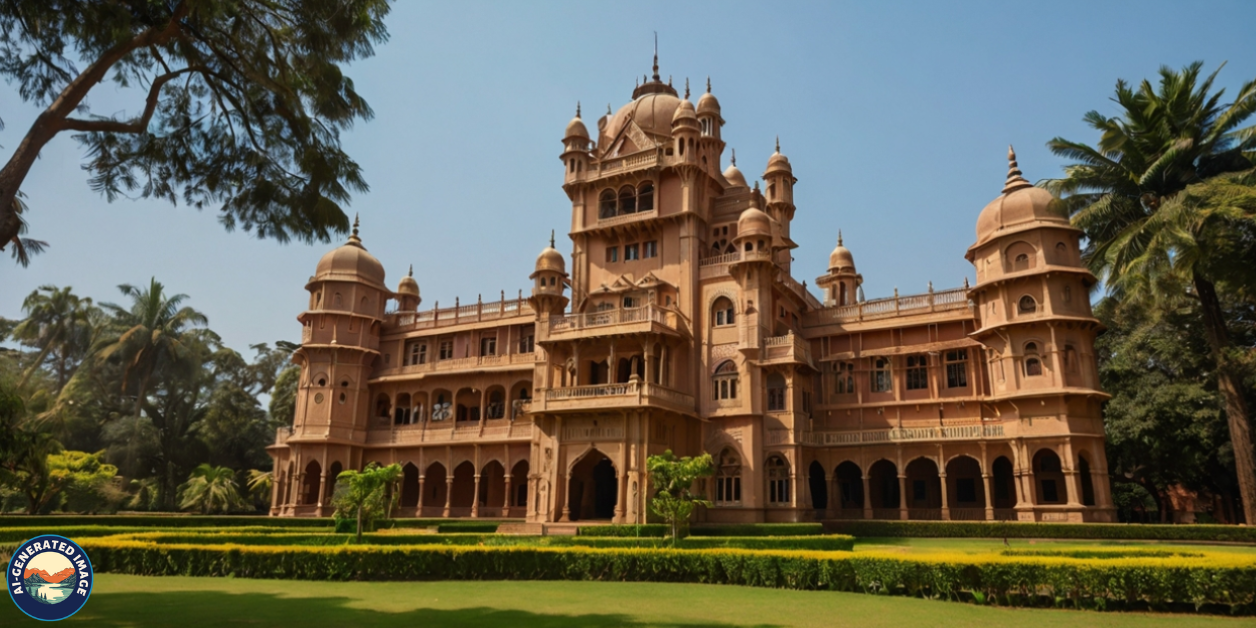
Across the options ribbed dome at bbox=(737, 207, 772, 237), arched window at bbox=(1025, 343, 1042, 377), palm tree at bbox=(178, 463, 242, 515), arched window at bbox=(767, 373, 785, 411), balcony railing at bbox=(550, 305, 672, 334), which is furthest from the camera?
palm tree at bbox=(178, 463, 242, 515)

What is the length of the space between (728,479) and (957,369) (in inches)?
437

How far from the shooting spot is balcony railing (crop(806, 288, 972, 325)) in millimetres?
36281

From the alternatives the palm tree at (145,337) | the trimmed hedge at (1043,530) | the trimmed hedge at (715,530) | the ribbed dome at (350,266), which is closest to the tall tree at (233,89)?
the trimmed hedge at (715,530)

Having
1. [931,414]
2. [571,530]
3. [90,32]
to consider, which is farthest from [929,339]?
[90,32]

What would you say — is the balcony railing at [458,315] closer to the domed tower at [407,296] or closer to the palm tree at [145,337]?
the domed tower at [407,296]

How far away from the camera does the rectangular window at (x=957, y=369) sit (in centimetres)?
3544

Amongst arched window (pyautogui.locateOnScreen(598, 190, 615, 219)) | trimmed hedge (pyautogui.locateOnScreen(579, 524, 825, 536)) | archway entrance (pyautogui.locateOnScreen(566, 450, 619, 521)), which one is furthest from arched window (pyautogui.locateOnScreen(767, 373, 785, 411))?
arched window (pyautogui.locateOnScreen(598, 190, 615, 219))

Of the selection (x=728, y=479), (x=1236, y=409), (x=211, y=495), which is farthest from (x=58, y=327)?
(x=1236, y=409)

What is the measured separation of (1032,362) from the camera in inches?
1276

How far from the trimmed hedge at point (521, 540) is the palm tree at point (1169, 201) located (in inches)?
610

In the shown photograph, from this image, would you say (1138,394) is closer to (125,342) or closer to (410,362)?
(410,362)

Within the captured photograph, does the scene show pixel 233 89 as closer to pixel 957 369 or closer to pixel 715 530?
pixel 715 530

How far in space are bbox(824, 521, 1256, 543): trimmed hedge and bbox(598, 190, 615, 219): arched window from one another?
17.5m

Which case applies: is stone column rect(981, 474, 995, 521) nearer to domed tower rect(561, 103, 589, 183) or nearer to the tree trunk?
the tree trunk
